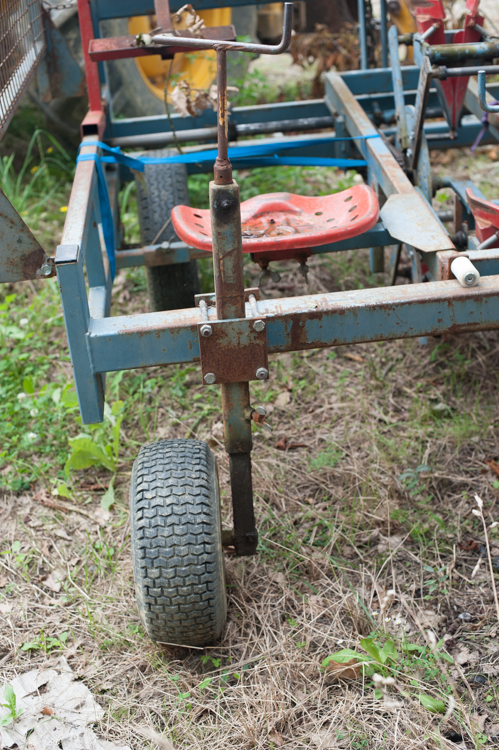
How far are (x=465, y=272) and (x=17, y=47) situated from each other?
7.09 feet

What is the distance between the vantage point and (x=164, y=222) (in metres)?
3.38

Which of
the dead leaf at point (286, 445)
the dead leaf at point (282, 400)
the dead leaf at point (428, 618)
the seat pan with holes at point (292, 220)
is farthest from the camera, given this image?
the dead leaf at point (282, 400)

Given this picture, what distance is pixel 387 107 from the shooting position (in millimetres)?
3992

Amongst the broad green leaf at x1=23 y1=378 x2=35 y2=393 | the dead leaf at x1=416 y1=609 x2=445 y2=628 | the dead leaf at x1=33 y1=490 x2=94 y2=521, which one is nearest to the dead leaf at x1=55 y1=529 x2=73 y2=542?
the dead leaf at x1=33 y1=490 x2=94 y2=521

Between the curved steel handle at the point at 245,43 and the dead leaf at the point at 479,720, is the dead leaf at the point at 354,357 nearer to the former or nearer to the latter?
the dead leaf at the point at 479,720

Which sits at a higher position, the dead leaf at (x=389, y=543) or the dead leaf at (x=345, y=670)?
the dead leaf at (x=345, y=670)

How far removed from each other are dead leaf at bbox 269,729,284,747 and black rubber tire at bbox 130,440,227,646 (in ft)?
0.99

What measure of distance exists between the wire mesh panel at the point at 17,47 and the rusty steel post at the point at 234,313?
3.38 ft

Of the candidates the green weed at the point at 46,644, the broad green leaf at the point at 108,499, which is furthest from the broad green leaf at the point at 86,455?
the green weed at the point at 46,644

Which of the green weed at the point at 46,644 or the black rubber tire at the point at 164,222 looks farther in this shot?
the black rubber tire at the point at 164,222

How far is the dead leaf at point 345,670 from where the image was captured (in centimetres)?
197

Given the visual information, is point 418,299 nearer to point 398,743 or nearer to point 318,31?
point 398,743

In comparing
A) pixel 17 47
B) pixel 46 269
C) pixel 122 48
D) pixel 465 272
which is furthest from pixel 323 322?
pixel 17 47

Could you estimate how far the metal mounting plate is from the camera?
1759 mm
